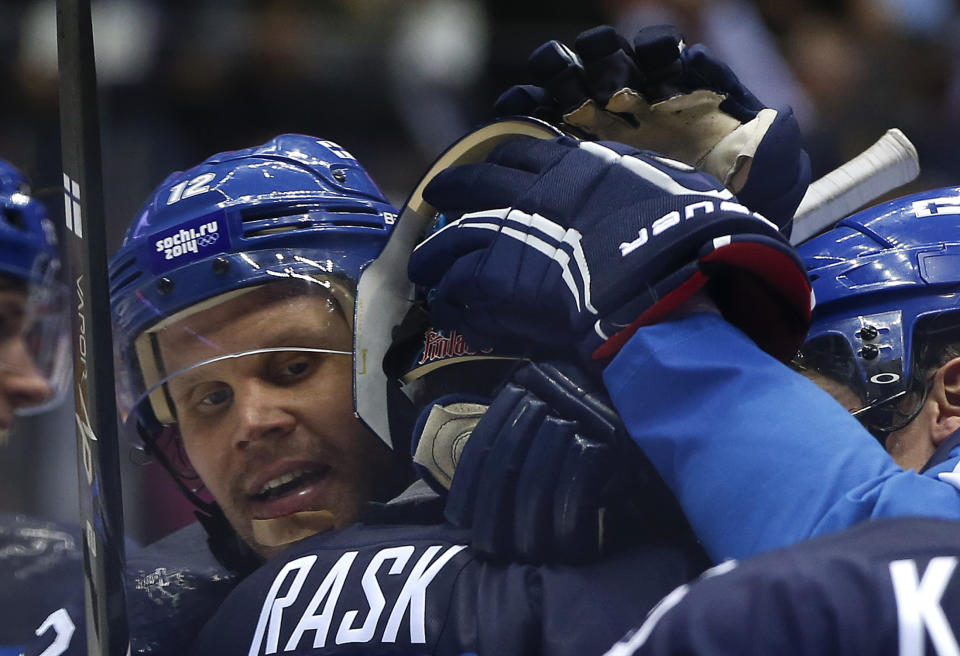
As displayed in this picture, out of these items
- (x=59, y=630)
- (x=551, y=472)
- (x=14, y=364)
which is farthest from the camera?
(x=14, y=364)

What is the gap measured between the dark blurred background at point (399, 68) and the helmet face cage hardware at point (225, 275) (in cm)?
226

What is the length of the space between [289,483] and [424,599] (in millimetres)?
417

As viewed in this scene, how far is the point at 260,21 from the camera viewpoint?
186 inches

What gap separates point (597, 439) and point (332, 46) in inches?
147

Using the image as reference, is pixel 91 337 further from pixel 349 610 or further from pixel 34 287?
pixel 34 287

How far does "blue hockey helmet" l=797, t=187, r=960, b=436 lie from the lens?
5.89ft

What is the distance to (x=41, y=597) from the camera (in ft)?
5.75

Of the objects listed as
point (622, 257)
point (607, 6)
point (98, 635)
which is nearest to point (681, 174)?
point (622, 257)

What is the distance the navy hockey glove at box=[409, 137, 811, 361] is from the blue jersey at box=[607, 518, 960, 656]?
428 millimetres

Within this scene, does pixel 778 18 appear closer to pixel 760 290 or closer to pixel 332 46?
pixel 332 46

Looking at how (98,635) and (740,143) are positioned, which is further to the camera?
(740,143)

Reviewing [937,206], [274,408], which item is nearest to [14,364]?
[274,408]

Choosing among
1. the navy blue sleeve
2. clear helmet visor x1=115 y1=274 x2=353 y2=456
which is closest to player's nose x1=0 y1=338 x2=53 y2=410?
clear helmet visor x1=115 y1=274 x2=353 y2=456

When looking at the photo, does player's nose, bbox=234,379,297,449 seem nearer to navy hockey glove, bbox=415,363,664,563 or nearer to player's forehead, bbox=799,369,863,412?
navy hockey glove, bbox=415,363,664,563
